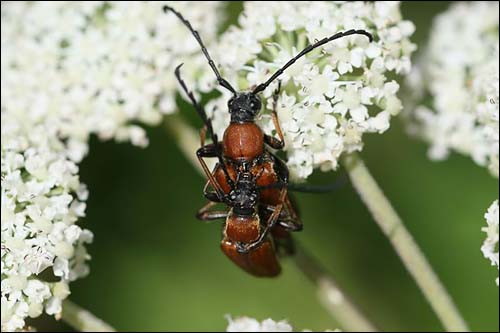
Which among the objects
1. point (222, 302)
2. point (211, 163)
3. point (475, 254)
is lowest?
point (211, 163)

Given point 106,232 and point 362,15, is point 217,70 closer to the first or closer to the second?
point 362,15

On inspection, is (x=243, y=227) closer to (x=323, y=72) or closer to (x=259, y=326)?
(x=259, y=326)

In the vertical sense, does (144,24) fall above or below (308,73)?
above

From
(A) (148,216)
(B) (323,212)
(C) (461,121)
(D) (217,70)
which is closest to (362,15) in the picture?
(D) (217,70)

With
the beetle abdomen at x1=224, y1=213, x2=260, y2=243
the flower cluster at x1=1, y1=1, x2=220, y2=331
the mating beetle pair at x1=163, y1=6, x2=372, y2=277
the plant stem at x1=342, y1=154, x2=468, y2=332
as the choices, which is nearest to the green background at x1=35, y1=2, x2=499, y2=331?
the flower cluster at x1=1, y1=1, x2=220, y2=331

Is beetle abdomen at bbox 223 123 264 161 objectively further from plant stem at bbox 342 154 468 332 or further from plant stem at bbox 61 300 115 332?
plant stem at bbox 61 300 115 332
